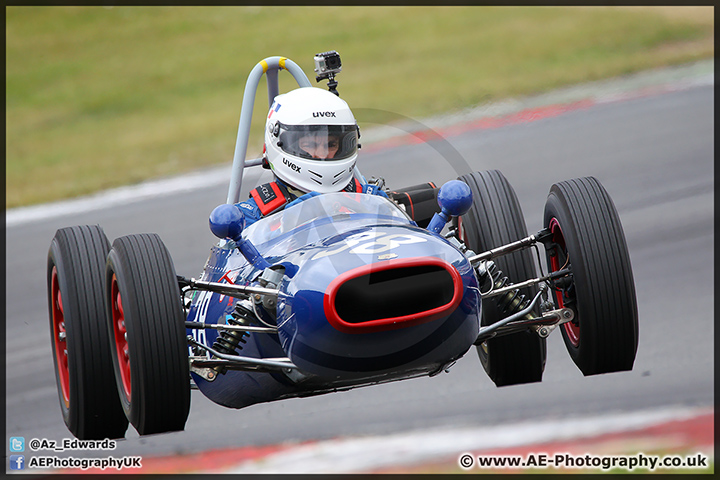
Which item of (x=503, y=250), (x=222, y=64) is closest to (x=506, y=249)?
(x=503, y=250)

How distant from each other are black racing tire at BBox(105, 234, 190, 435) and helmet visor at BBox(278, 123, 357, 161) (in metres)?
1.14

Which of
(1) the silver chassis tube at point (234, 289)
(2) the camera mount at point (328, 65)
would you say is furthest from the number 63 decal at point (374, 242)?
(2) the camera mount at point (328, 65)

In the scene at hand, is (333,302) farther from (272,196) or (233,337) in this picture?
(272,196)

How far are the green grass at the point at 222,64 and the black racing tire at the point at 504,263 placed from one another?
938cm

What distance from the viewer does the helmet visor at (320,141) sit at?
20.1 feet

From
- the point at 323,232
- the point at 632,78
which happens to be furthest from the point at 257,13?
the point at 323,232

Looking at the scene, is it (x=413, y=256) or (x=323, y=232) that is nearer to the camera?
(x=413, y=256)

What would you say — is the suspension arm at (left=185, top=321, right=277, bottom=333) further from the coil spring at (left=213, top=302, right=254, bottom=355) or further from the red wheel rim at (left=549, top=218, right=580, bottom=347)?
the red wheel rim at (left=549, top=218, right=580, bottom=347)

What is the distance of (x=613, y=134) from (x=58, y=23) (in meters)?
16.5

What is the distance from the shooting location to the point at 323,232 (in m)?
5.51

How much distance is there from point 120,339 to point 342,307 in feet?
5.82

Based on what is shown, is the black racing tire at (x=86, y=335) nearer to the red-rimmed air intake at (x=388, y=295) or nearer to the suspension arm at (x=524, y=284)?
the red-rimmed air intake at (x=388, y=295)

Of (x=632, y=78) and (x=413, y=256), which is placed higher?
(x=413, y=256)

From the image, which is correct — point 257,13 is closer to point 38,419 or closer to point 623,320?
point 38,419
